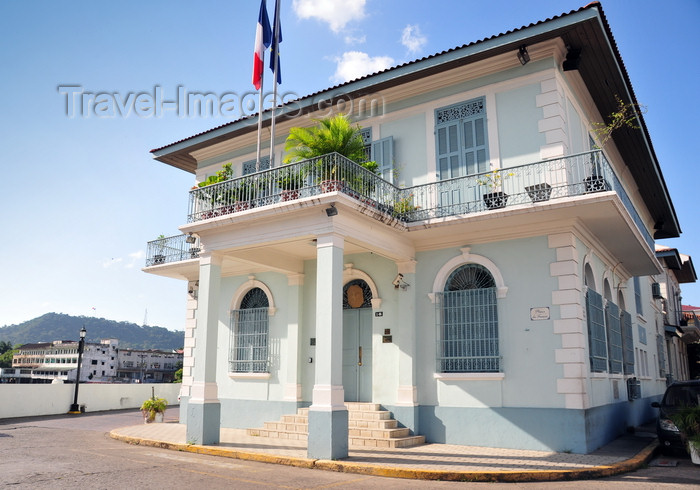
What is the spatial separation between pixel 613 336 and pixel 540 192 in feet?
17.5

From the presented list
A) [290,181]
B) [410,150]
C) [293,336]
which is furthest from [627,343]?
[290,181]

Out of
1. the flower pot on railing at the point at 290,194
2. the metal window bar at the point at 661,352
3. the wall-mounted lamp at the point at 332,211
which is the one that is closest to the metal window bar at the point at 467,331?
the wall-mounted lamp at the point at 332,211

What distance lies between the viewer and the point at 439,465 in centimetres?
918

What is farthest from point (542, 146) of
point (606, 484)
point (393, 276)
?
point (606, 484)

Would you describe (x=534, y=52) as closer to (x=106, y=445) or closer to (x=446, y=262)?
(x=446, y=262)

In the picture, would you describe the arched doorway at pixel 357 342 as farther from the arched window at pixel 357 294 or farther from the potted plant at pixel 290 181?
the potted plant at pixel 290 181

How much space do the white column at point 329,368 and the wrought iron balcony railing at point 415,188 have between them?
1.38 meters

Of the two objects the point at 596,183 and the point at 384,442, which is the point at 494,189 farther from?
the point at 384,442

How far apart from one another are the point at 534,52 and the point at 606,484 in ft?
27.6

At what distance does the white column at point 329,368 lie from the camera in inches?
384

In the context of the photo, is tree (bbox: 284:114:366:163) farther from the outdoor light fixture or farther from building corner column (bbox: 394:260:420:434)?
the outdoor light fixture

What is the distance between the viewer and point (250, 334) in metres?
15.4

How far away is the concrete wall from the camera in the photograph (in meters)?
20.8

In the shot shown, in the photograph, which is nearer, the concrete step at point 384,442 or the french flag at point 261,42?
the concrete step at point 384,442
